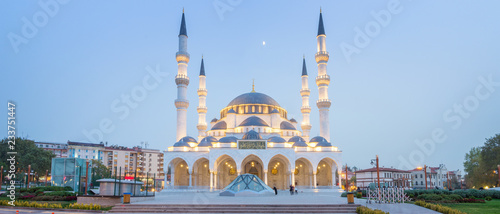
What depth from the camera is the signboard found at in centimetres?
3634

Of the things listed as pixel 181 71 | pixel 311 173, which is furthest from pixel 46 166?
pixel 311 173

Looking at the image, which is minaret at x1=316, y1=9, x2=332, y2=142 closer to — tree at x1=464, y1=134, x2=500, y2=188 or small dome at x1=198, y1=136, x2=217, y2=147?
small dome at x1=198, y1=136, x2=217, y2=147

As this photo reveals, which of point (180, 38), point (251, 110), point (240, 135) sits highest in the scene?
point (180, 38)

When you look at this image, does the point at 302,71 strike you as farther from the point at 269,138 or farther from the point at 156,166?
the point at 156,166

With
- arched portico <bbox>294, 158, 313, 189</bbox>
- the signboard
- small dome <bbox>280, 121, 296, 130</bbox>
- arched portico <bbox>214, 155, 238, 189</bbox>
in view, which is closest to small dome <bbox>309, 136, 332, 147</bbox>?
arched portico <bbox>294, 158, 313, 189</bbox>

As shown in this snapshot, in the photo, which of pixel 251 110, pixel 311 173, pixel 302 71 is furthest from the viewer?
pixel 302 71

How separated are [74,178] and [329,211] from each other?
18.5 m

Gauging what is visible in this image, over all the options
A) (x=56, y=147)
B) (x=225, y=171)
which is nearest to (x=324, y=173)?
(x=225, y=171)

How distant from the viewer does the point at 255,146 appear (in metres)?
36.4

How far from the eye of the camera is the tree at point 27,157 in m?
38.9

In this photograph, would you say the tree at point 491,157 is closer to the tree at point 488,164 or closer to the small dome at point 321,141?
the tree at point 488,164

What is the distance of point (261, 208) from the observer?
47.5 feet

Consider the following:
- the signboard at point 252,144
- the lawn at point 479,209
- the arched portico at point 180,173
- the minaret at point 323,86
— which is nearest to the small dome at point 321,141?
the minaret at point 323,86

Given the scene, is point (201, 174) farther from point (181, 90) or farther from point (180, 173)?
point (181, 90)
